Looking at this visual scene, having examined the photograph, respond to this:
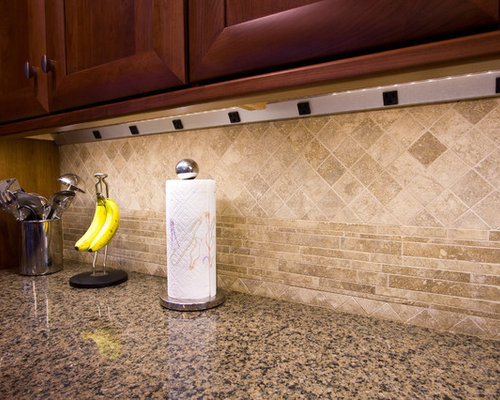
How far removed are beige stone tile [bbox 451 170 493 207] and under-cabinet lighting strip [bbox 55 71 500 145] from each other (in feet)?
0.57

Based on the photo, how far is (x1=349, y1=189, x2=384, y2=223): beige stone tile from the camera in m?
0.85

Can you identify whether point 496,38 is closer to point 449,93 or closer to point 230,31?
point 449,93

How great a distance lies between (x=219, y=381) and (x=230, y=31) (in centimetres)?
64

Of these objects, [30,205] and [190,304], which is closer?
[190,304]

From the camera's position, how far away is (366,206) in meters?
0.86

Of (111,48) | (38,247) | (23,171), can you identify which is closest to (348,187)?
(111,48)

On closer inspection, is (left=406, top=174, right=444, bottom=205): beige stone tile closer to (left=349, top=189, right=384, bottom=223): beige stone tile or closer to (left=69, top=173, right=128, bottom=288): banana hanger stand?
(left=349, top=189, right=384, bottom=223): beige stone tile

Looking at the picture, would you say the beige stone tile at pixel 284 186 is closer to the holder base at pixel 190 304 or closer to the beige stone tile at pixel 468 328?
the holder base at pixel 190 304

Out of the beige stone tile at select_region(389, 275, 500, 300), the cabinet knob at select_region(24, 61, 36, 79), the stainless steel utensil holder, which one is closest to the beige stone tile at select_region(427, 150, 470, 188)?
the beige stone tile at select_region(389, 275, 500, 300)

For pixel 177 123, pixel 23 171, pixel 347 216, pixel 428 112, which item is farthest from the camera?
pixel 23 171

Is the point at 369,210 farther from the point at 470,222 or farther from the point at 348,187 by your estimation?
the point at 470,222

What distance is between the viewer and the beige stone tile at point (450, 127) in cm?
75

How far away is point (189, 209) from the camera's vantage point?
0.90m

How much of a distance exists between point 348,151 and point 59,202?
3.56 feet
